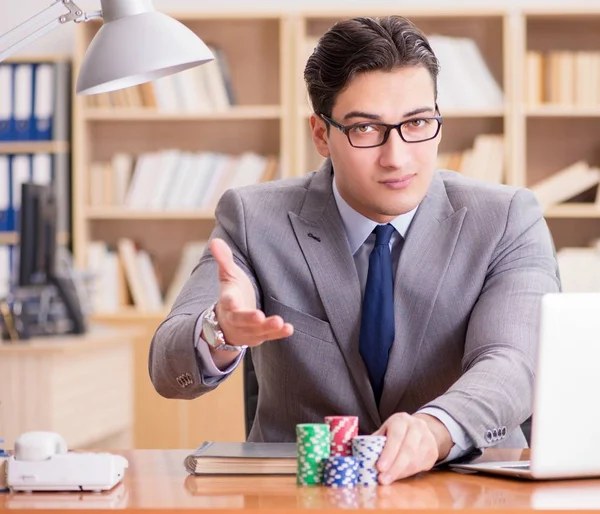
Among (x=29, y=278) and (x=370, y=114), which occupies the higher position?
(x=370, y=114)

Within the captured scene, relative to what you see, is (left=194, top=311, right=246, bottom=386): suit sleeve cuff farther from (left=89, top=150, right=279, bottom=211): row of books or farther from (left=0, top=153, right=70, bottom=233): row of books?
(left=0, top=153, right=70, bottom=233): row of books

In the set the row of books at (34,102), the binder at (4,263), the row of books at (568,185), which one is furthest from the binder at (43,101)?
the row of books at (568,185)

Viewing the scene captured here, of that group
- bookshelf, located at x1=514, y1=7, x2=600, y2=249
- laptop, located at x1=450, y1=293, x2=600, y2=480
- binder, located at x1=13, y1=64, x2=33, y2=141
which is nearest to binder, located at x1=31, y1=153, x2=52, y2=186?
binder, located at x1=13, y1=64, x2=33, y2=141

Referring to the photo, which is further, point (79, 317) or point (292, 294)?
point (79, 317)

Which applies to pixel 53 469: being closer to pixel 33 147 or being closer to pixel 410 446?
pixel 410 446

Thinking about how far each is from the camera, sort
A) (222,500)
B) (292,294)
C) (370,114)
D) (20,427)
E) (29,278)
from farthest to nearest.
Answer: (29,278), (20,427), (292,294), (370,114), (222,500)

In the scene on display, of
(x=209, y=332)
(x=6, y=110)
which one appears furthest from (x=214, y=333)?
(x=6, y=110)

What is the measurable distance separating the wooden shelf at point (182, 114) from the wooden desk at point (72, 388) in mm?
929

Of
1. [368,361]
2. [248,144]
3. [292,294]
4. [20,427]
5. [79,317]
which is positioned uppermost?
[248,144]

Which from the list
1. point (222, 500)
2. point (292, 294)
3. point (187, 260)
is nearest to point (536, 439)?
point (222, 500)

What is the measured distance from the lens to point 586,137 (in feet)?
14.8

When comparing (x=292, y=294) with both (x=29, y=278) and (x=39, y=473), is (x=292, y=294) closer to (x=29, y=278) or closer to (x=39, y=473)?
(x=39, y=473)

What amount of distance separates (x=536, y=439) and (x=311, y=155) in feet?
10.9

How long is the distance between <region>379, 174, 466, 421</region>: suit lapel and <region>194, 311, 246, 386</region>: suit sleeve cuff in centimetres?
32
